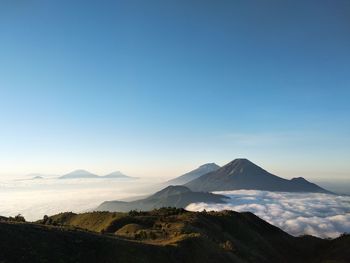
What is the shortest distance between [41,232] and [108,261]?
5.75 meters

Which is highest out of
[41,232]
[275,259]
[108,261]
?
[41,232]

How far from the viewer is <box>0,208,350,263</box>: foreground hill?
29.5 m

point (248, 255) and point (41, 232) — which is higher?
point (41, 232)

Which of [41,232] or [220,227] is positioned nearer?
[41,232]

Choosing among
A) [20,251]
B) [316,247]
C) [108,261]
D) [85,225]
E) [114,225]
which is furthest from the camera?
[316,247]

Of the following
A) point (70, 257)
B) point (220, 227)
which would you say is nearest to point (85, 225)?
point (220, 227)

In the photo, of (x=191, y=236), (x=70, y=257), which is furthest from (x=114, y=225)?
(x=70, y=257)

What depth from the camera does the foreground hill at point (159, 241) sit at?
29.5 meters

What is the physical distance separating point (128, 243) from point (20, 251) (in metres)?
9.53

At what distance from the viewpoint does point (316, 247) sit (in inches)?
2879

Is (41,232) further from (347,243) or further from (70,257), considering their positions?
(347,243)

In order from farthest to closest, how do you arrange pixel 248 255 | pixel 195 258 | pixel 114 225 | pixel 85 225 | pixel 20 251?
pixel 85 225 < pixel 114 225 < pixel 248 255 < pixel 195 258 < pixel 20 251

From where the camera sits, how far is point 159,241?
4131cm

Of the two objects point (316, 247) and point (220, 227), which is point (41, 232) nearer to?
point (220, 227)
